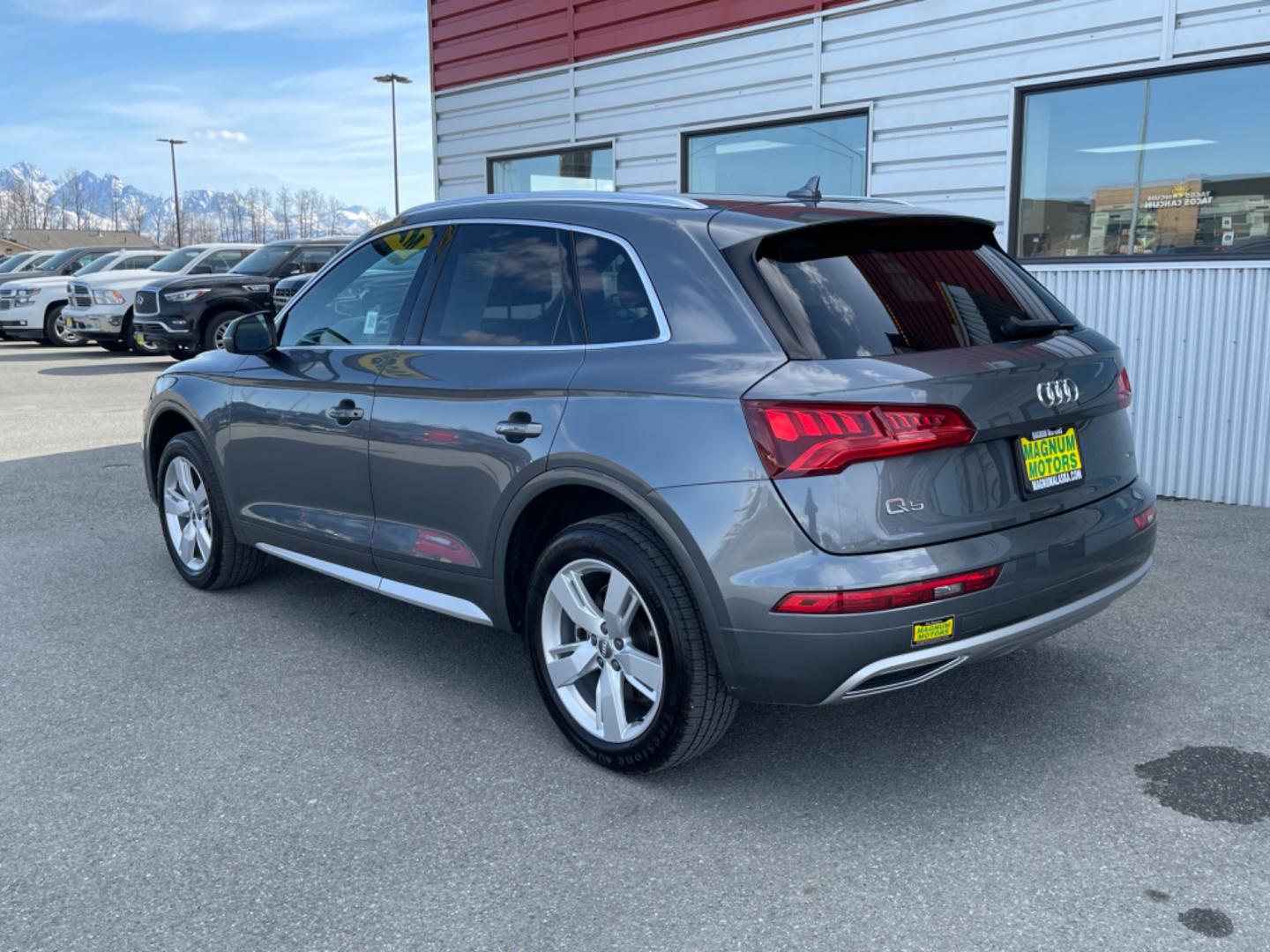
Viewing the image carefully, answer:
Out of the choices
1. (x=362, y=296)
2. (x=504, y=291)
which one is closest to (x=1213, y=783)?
(x=504, y=291)

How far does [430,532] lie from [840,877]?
1885mm

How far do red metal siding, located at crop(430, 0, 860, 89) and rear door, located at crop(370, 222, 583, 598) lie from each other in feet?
18.0

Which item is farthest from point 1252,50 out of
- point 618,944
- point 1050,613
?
point 618,944

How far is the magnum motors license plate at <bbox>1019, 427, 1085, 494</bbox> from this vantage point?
3.20m

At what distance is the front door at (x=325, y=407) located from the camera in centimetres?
431

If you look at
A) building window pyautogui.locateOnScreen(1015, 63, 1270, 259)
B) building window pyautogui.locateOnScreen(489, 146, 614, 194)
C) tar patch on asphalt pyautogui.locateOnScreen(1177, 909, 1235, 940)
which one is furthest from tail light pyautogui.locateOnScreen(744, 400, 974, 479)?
building window pyautogui.locateOnScreen(489, 146, 614, 194)

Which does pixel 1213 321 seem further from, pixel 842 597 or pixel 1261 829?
pixel 842 597

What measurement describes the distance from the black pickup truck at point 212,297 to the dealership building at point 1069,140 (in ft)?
28.9

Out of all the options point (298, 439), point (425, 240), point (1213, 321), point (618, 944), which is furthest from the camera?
point (1213, 321)

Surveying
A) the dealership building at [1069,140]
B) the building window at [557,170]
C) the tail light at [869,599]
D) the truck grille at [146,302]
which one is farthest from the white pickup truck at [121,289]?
the tail light at [869,599]

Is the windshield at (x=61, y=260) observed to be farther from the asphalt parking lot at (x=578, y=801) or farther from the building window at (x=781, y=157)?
the asphalt parking lot at (x=578, y=801)

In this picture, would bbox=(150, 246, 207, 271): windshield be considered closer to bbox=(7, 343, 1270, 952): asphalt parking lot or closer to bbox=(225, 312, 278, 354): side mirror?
bbox=(7, 343, 1270, 952): asphalt parking lot

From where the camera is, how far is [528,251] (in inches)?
153

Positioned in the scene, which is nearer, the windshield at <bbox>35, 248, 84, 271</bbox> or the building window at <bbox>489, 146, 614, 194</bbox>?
the building window at <bbox>489, 146, 614, 194</bbox>
